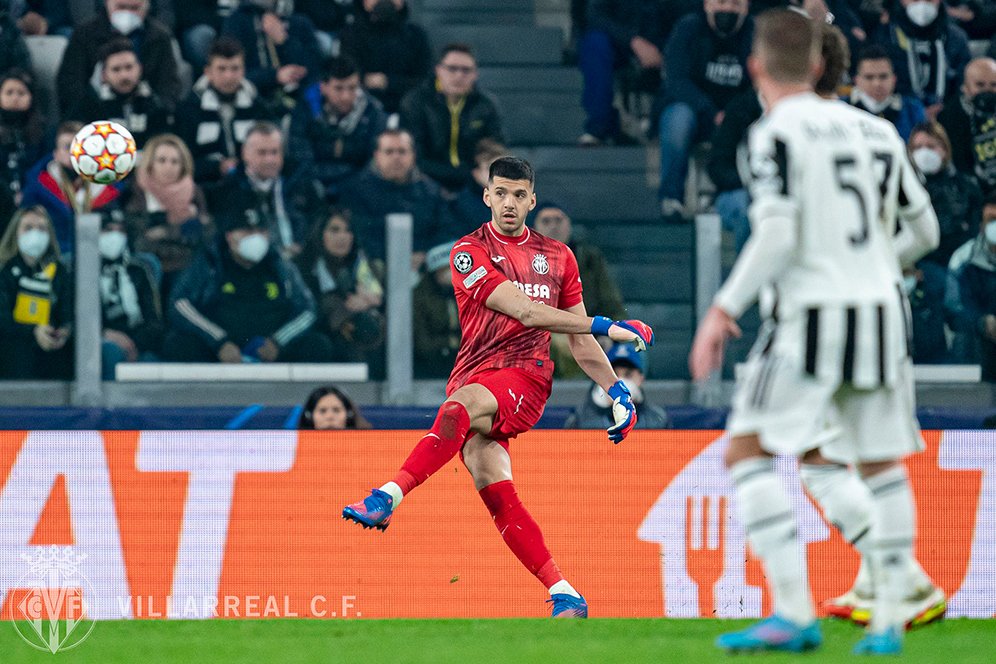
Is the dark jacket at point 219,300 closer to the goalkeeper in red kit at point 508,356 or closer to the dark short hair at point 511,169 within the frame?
the goalkeeper in red kit at point 508,356

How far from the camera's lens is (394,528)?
8.67 metres

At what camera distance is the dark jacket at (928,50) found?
1380cm

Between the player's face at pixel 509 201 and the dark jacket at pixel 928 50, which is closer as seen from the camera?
the player's face at pixel 509 201

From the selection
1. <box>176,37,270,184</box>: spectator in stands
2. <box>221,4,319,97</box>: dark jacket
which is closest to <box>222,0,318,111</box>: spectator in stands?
<box>221,4,319,97</box>: dark jacket

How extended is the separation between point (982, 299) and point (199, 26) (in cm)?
676

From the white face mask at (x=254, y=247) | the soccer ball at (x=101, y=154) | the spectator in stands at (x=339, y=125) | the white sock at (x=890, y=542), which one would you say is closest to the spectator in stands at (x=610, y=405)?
the white face mask at (x=254, y=247)

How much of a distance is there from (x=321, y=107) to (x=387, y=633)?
7010 millimetres

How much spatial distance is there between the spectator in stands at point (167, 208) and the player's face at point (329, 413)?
144 centimetres

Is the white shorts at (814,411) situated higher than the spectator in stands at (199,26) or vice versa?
the spectator in stands at (199,26)

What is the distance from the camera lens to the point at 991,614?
27.7ft

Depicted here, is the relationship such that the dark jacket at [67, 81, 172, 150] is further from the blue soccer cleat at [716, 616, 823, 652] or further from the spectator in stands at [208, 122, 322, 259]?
the blue soccer cleat at [716, 616, 823, 652]

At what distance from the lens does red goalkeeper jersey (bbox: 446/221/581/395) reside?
7512 millimetres

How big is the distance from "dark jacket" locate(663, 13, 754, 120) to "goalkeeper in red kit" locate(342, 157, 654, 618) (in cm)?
581

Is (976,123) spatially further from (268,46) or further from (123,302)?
(123,302)
